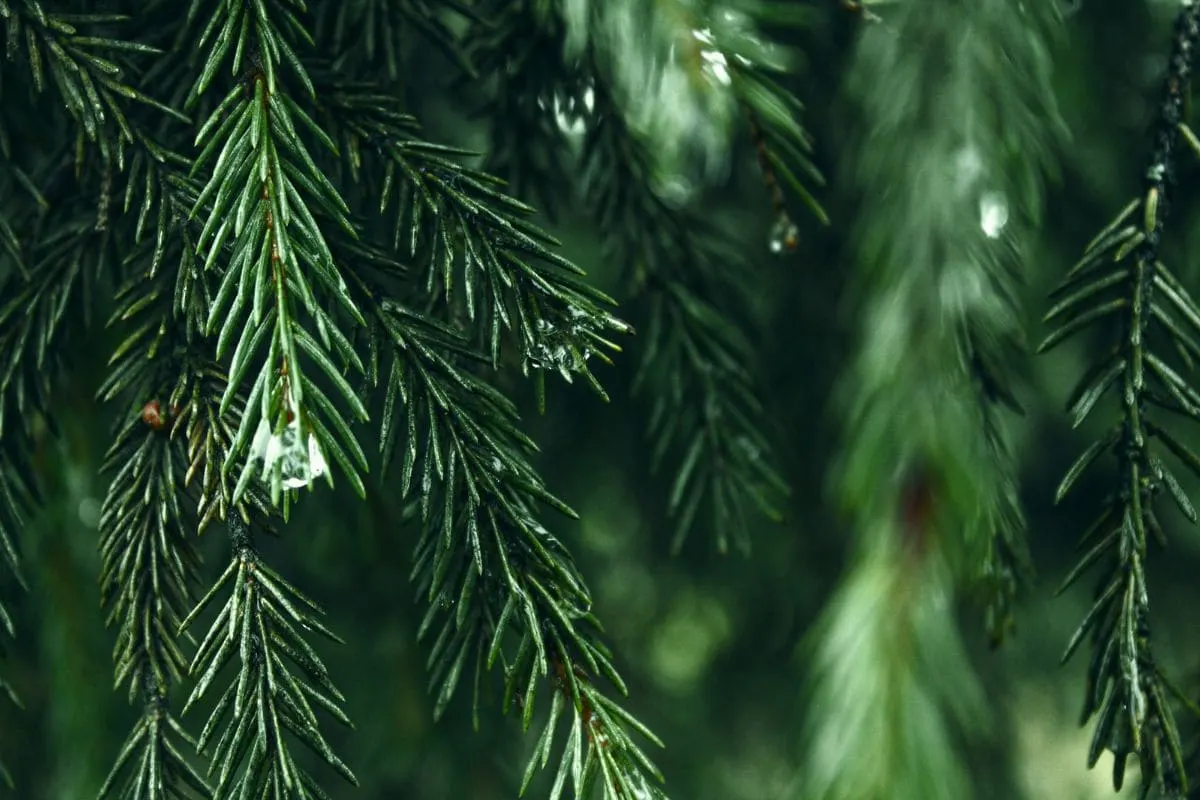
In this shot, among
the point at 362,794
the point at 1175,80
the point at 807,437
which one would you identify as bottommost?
the point at 362,794

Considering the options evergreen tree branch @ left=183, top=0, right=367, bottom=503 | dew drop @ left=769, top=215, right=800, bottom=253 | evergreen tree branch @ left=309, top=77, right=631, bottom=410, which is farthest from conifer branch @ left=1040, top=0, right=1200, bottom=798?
evergreen tree branch @ left=183, top=0, right=367, bottom=503

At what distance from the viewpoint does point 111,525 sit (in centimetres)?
52

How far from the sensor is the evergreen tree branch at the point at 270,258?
1.33 ft

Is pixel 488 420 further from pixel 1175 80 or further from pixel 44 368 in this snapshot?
pixel 1175 80

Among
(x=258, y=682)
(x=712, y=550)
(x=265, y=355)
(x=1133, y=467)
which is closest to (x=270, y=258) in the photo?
(x=265, y=355)

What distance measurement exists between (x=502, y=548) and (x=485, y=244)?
0.54 feet

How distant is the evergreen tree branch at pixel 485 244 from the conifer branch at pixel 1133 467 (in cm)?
28

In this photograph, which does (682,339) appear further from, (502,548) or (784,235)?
(502,548)

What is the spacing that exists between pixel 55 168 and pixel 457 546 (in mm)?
370

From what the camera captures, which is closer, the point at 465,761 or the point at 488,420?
the point at 488,420

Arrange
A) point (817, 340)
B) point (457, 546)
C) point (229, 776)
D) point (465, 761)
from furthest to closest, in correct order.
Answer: point (817, 340) → point (465, 761) → point (457, 546) → point (229, 776)

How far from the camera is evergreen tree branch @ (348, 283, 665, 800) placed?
47 cm

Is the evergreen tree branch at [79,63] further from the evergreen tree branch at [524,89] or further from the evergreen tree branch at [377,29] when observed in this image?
the evergreen tree branch at [524,89]

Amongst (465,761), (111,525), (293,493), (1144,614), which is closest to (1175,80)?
(1144,614)
